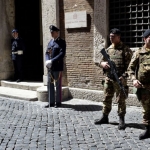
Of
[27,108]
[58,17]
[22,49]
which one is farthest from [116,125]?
[22,49]

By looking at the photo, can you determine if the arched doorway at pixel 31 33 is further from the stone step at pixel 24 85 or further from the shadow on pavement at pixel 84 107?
the shadow on pavement at pixel 84 107

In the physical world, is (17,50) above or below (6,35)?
below

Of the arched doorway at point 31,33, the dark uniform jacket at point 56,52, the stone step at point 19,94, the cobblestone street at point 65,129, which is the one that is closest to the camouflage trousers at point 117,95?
the cobblestone street at point 65,129

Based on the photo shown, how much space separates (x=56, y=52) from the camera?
7652 mm

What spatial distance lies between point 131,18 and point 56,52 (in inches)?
74.0

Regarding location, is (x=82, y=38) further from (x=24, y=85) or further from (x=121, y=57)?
(x=121, y=57)

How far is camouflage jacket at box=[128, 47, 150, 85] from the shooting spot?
5176mm

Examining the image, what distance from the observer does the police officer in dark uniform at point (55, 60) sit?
7594 mm

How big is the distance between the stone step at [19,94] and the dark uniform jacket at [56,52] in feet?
4.67

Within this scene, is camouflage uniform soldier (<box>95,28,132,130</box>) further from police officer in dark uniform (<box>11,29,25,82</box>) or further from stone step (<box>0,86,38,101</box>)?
police officer in dark uniform (<box>11,29,25,82</box>)

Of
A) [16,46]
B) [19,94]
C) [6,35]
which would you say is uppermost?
[6,35]

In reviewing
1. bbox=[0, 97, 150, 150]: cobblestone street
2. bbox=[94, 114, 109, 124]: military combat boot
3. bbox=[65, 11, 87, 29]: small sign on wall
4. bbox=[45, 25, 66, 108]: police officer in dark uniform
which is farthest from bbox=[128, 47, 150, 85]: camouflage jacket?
bbox=[65, 11, 87, 29]: small sign on wall

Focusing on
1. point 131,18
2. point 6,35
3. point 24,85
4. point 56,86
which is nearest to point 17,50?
point 6,35

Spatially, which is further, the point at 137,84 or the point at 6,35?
the point at 6,35
